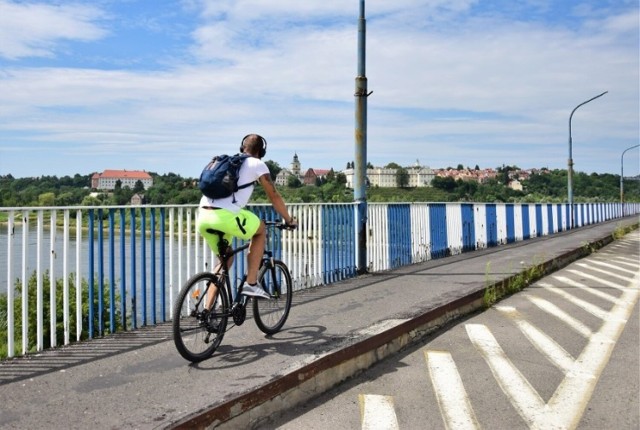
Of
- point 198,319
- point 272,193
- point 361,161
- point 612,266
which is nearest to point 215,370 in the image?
point 198,319

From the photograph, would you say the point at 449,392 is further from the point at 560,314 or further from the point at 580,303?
the point at 580,303

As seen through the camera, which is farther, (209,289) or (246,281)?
(246,281)

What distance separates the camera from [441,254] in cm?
1342

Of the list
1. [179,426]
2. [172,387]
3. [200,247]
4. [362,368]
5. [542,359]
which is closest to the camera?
[179,426]

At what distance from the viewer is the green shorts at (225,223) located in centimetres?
463

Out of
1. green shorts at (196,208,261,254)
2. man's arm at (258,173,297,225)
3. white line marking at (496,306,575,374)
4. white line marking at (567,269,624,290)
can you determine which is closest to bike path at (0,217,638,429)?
white line marking at (496,306,575,374)

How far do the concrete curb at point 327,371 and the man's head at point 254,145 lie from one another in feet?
5.78

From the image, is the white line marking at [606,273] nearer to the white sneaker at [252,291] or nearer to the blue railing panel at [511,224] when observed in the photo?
the blue railing panel at [511,224]

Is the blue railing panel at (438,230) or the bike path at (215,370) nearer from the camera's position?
the bike path at (215,370)

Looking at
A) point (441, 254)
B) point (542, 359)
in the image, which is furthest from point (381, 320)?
point (441, 254)

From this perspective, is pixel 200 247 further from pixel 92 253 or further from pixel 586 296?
pixel 586 296

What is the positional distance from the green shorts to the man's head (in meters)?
0.56

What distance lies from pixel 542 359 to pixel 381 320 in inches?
60.8

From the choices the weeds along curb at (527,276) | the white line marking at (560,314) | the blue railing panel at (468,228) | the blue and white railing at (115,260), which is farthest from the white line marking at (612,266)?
the blue and white railing at (115,260)
